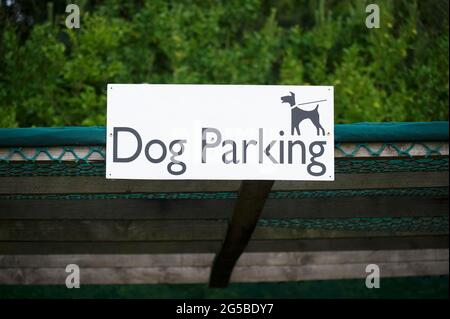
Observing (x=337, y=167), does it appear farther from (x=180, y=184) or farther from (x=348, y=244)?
(x=348, y=244)

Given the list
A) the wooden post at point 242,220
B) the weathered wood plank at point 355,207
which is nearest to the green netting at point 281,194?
the weathered wood plank at point 355,207

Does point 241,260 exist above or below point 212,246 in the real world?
below

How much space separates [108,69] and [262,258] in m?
1.95

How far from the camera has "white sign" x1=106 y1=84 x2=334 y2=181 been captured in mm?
2602

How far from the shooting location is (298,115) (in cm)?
262

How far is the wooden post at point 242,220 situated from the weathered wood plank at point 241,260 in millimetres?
408

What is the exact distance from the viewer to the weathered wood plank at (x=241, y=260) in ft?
15.0

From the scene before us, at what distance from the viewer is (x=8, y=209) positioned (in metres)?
3.44

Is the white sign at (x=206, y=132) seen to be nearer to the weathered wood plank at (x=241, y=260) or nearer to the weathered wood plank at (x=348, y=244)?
the weathered wood plank at (x=348, y=244)

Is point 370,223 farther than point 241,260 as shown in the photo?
No

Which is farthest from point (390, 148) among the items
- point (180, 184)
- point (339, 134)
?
point (180, 184)

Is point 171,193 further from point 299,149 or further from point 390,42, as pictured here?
point 390,42

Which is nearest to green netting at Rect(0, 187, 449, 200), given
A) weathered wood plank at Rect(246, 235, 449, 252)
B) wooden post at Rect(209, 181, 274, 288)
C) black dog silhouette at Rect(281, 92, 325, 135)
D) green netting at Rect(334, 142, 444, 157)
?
wooden post at Rect(209, 181, 274, 288)

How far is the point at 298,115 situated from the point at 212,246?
6.14 feet
